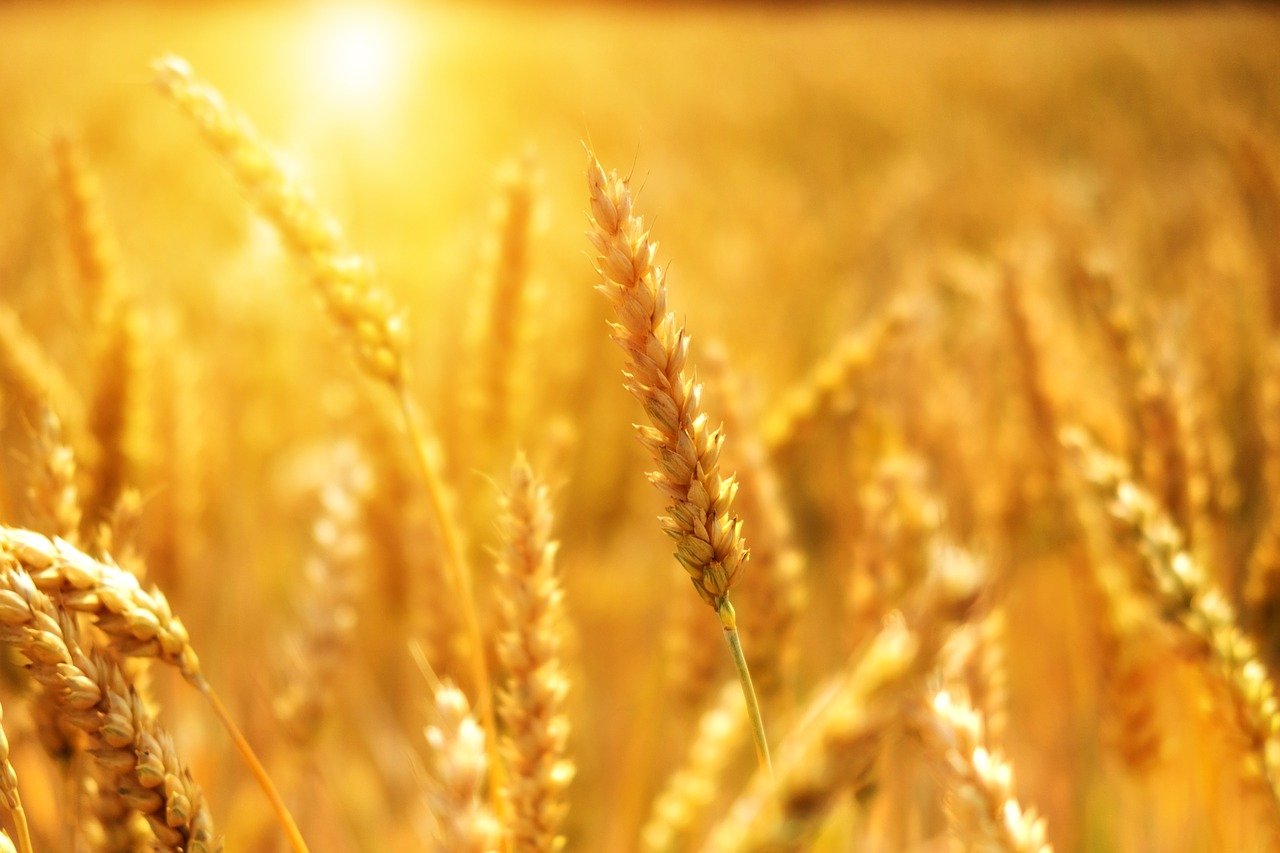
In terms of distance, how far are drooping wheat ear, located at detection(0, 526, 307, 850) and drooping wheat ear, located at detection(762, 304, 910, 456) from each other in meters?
0.52

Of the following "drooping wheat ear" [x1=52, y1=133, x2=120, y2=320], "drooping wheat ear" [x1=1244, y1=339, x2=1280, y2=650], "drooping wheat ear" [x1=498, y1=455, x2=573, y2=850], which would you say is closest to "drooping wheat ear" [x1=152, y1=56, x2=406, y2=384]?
"drooping wheat ear" [x1=498, y1=455, x2=573, y2=850]

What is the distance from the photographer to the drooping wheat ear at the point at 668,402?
1.19ft

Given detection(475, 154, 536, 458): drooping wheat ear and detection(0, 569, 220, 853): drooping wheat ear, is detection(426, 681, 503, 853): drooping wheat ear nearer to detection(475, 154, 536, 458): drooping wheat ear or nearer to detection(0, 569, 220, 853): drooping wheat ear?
detection(0, 569, 220, 853): drooping wheat ear

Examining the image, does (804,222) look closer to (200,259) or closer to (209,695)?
(200,259)

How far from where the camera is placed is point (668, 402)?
1.22ft

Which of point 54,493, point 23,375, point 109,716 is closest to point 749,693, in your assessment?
point 109,716

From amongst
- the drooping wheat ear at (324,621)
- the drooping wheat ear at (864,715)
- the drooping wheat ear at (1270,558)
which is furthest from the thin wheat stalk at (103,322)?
the drooping wheat ear at (1270,558)

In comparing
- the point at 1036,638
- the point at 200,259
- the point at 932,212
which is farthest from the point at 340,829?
the point at 932,212

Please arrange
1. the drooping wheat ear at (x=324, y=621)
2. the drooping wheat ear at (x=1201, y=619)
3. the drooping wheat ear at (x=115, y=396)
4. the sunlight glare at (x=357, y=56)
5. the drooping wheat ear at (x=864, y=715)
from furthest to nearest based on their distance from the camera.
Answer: the sunlight glare at (x=357, y=56) → the drooping wheat ear at (x=115, y=396) → the drooping wheat ear at (x=324, y=621) → the drooping wheat ear at (x=1201, y=619) → the drooping wheat ear at (x=864, y=715)

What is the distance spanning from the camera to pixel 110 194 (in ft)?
8.20

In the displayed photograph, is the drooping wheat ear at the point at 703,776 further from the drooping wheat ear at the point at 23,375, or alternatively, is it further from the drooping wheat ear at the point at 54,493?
the drooping wheat ear at the point at 23,375

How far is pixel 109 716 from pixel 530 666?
179 mm

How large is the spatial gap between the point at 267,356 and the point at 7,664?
20.2 inches

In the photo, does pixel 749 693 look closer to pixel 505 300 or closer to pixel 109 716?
pixel 109 716
